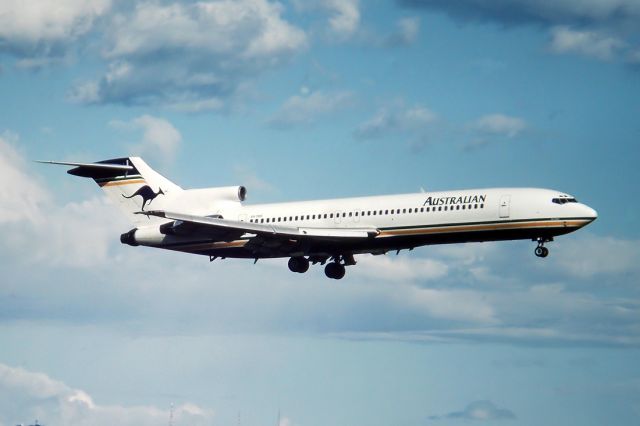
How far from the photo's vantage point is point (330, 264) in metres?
76.0

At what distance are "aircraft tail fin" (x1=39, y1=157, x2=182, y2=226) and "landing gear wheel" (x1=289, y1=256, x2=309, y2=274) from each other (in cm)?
1114

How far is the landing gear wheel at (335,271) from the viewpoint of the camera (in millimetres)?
75625

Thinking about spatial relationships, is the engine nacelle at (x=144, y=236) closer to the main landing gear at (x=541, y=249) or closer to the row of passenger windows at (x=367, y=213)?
the row of passenger windows at (x=367, y=213)

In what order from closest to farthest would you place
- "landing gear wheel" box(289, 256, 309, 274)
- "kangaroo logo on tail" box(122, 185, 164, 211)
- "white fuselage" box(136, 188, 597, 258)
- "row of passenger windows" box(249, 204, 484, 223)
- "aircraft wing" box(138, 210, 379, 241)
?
"white fuselage" box(136, 188, 597, 258)
"row of passenger windows" box(249, 204, 484, 223)
"aircraft wing" box(138, 210, 379, 241)
"landing gear wheel" box(289, 256, 309, 274)
"kangaroo logo on tail" box(122, 185, 164, 211)

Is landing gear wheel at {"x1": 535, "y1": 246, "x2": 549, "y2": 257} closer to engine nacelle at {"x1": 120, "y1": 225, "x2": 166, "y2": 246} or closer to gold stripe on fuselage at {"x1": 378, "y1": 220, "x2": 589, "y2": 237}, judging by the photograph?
gold stripe on fuselage at {"x1": 378, "y1": 220, "x2": 589, "y2": 237}

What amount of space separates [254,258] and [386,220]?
10.1 meters

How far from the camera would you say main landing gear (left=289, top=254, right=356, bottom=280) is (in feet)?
242

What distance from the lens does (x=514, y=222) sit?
6600 cm

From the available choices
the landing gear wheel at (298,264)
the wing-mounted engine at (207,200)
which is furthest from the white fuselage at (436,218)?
the wing-mounted engine at (207,200)

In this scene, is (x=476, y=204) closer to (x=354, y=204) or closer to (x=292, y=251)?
(x=354, y=204)

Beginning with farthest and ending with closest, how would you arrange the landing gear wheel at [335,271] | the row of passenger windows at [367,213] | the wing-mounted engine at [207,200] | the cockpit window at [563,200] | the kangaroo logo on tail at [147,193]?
the kangaroo logo on tail at [147,193]
the wing-mounted engine at [207,200]
the landing gear wheel at [335,271]
the row of passenger windows at [367,213]
the cockpit window at [563,200]

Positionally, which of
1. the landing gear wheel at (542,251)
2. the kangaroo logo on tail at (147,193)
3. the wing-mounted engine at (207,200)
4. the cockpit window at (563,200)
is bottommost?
the landing gear wheel at (542,251)

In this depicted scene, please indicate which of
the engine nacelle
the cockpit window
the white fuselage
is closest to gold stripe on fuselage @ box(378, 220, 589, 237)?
the white fuselage

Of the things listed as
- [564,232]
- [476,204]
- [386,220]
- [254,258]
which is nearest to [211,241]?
[254,258]
